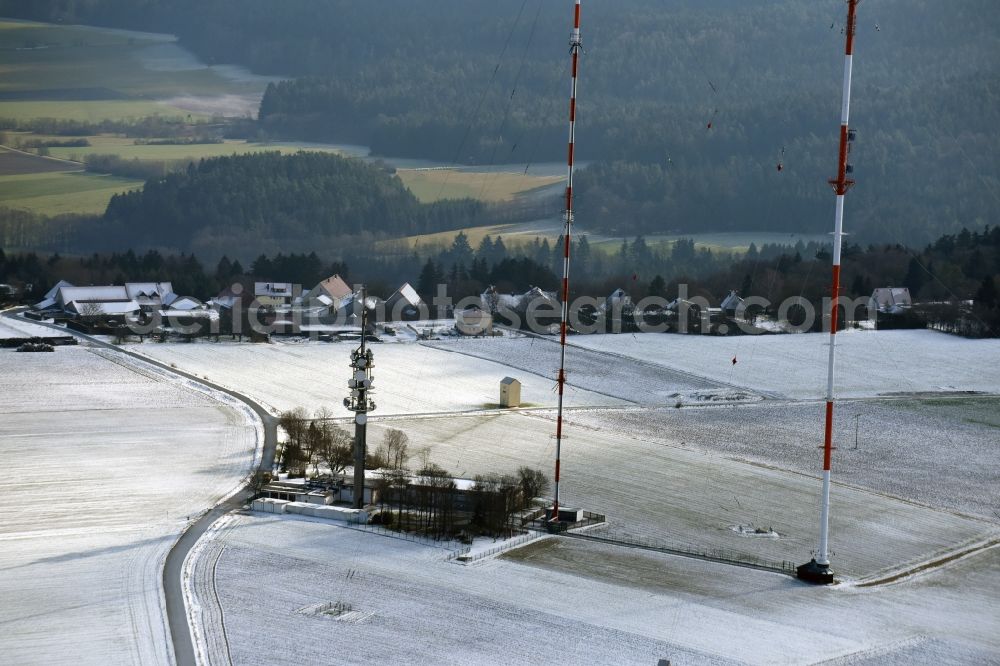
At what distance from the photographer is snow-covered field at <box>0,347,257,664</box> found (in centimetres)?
3042

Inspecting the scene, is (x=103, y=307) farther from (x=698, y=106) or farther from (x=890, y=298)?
(x=698, y=106)

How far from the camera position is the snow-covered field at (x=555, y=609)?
2956 centimetres

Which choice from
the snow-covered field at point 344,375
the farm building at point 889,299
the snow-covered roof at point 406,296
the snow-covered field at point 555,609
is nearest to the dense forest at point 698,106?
the snow-covered roof at point 406,296

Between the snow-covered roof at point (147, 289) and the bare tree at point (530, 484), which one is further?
the snow-covered roof at point (147, 289)

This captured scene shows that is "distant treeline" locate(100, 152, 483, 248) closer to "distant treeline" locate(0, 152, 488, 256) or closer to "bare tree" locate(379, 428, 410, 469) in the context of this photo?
"distant treeline" locate(0, 152, 488, 256)

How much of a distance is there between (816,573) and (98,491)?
24.4 metres

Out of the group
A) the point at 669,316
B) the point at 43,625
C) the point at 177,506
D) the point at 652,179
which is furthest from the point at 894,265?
the point at 43,625

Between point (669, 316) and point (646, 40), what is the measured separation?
365ft

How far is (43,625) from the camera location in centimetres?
3048

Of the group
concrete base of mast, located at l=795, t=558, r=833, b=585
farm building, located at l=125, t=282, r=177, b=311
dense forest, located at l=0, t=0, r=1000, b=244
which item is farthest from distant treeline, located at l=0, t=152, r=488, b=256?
concrete base of mast, located at l=795, t=558, r=833, b=585

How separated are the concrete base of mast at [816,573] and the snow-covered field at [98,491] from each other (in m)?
17.8

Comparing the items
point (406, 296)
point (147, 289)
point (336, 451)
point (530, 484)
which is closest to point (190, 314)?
point (147, 289)

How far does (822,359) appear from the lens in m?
76.5

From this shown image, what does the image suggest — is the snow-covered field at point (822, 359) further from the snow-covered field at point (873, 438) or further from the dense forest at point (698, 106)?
the dense forest at point (698, 106)
